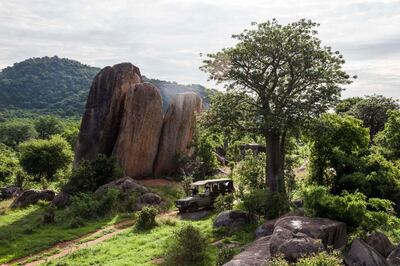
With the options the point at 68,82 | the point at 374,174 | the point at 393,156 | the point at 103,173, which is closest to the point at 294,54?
the point at 374,174

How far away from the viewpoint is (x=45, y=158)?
46594mm

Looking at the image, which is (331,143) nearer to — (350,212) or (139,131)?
(350,212)

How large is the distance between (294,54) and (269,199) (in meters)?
9.33

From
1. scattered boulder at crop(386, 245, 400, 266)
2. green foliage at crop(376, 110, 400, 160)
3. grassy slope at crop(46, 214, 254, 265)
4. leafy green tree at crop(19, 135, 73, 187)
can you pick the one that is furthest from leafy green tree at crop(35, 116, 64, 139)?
scattered boulder at crop(386, 245, 400, 266)

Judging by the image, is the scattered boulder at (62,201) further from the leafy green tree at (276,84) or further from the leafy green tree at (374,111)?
the leafy green tree at (374,111)

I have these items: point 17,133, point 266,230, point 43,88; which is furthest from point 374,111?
point 43,88

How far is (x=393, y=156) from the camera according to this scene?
97.0ft

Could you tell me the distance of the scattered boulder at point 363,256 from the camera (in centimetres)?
1356

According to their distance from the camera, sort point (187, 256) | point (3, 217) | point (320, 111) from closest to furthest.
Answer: point (187, 256) → point (320, 111) → point (3, 217)

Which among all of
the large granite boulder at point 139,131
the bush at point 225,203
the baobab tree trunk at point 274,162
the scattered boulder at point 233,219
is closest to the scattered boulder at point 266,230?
the scattered boulder at point 233,219

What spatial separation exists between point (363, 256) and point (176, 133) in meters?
31.4

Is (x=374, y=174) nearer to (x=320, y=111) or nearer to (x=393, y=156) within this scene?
(x=320, y=111)

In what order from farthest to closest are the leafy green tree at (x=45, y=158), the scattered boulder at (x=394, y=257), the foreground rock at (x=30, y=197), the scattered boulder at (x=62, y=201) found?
1. the leafy green tree at (x=45, y=158)
2. the foreground rock at (x=30, y=197)
3. the scattered boulder at (x=62, y=201)
4. the scattered boulder at (x=394, y=257)

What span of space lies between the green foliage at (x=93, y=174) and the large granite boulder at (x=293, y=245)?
74.0ft
